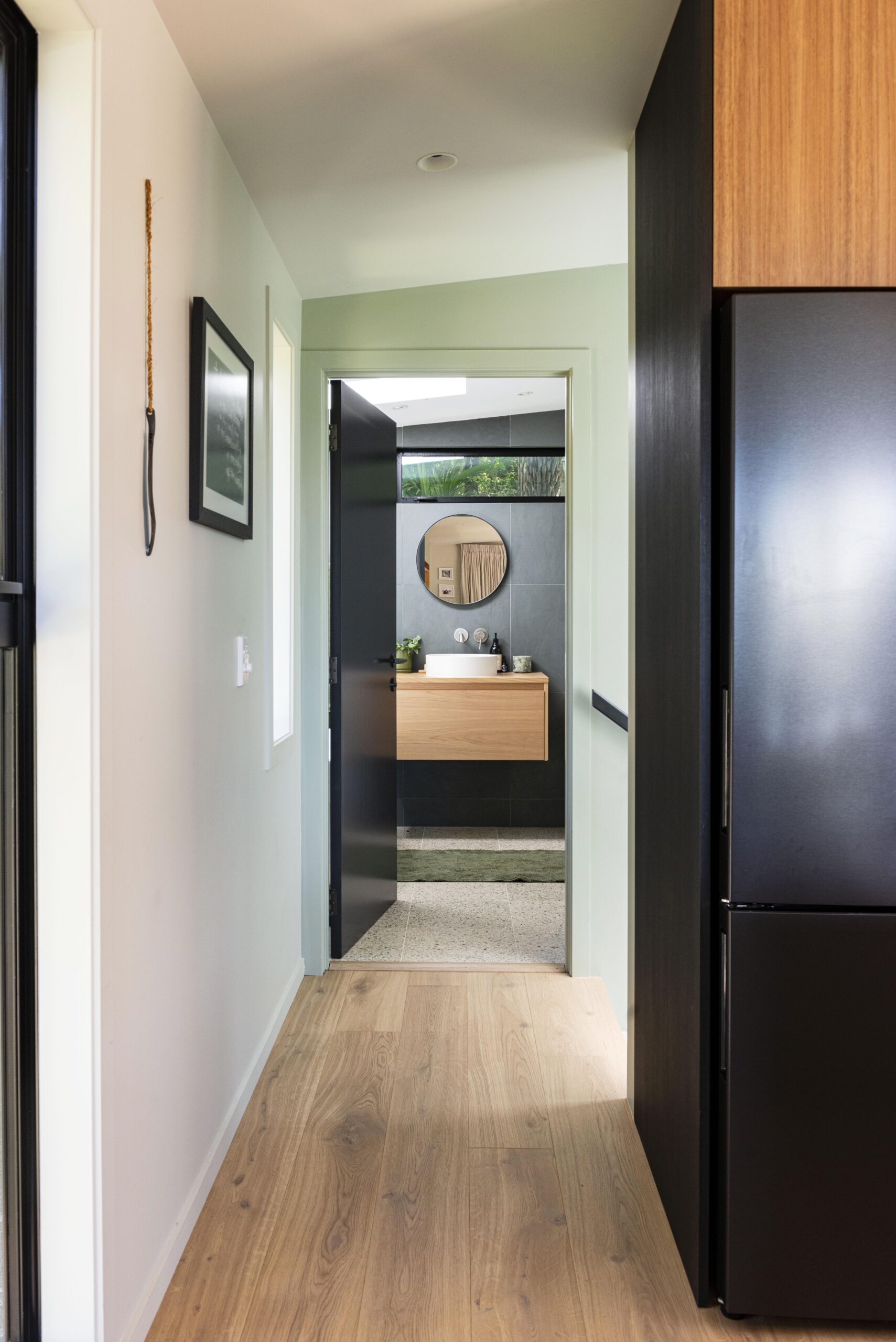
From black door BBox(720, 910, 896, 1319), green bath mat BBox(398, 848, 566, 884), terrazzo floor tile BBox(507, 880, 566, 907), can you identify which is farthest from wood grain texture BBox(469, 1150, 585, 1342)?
green bath mat BBox(398, 848, 566, 884)

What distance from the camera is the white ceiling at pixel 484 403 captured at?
14.9ft

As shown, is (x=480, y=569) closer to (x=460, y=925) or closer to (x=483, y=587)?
(x=483, y=587)

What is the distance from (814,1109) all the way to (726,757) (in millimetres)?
583

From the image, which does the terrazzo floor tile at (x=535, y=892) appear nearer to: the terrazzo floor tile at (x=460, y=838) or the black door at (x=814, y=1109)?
the terrazzo floor tile at (x=460, y=838)

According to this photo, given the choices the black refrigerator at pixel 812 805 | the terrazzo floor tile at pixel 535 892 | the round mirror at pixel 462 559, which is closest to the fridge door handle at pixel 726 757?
the black refrigerator at pixel 812 805

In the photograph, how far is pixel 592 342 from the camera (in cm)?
305

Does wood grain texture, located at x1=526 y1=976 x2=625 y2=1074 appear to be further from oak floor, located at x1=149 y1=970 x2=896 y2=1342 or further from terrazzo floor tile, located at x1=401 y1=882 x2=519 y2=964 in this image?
terrazzo floor tile, located at x1=401 y1=882 x2=519 y2=964

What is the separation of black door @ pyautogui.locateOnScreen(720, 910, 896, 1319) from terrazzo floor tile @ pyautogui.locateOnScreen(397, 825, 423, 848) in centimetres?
343

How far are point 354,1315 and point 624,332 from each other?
2823mm

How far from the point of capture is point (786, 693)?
1455mm

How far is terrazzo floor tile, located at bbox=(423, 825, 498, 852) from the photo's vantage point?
4.86 m

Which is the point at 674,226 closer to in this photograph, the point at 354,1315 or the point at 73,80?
the point at 73,80

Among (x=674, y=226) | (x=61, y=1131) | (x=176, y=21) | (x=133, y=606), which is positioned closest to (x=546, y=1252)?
(x=61, y=1131)

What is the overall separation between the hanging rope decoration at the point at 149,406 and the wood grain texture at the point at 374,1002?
1.71 metres
